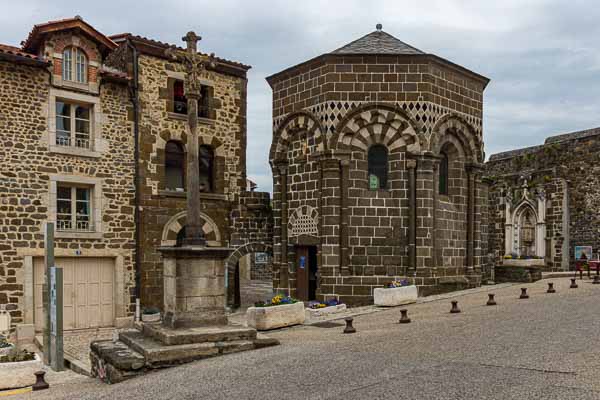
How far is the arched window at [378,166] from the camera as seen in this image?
1602 centimetres

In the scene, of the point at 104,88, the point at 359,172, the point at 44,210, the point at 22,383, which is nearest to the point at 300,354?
the point at 22,383

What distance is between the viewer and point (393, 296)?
47.1 ft

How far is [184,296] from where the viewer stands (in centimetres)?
921

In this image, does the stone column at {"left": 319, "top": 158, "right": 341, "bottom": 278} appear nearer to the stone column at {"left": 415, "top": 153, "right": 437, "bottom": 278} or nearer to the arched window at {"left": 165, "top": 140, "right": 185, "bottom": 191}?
the stone column at {"left": 415, "top": 153, "right": 437, "bottom": 278}

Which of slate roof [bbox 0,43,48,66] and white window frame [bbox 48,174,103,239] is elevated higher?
slate roof [bbox 0,43,48,66]

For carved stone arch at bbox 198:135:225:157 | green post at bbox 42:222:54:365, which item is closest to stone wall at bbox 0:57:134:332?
carved stone arch at bbox 198:135:225:157

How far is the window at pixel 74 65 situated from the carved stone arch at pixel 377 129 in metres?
7.00

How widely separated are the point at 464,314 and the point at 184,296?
5807 mm

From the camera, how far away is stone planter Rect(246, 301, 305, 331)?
11828mm

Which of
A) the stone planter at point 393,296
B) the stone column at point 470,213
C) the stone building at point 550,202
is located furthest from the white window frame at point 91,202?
the stone building at point 550,202

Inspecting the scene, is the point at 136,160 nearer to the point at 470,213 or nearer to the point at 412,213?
the point at 412,213

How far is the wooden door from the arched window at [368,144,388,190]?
282cm

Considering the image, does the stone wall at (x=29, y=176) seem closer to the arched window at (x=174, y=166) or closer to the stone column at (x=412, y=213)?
the arched window at (x=174, y=166)

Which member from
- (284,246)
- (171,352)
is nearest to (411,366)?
(171,352)
